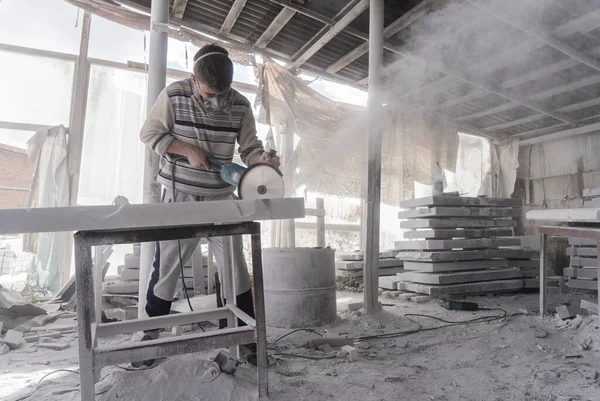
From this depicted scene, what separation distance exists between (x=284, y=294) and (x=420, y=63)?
4.08 meters

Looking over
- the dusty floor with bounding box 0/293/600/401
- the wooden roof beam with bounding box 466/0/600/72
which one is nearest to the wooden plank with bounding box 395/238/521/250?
the dusty floor with bounding box 0/293/600/401

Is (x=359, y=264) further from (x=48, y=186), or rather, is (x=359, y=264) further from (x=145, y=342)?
(x=48, y=186)

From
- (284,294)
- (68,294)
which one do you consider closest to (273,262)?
(284,294)

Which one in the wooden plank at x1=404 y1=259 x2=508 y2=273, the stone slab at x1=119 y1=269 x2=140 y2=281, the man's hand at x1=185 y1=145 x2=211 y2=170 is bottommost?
the stone slab at x1=119 y1=269 x2=140 y2=281

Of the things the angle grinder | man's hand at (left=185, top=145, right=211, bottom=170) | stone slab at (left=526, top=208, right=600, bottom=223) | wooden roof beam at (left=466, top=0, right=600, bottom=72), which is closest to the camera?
the angle grinder

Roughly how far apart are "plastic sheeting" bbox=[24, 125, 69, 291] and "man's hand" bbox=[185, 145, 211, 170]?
469cm

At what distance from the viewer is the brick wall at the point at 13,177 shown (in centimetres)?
591

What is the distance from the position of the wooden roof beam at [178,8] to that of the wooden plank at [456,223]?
4.35 m

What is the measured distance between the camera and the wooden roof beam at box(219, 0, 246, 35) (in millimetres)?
5204

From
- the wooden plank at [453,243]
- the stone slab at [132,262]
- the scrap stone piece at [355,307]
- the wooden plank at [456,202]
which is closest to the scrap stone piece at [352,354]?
the scrap stone piece at [355,307]

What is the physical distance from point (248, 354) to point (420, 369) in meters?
1.12

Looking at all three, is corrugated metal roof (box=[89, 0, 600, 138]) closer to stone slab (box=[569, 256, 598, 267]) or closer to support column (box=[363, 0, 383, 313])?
support column (box=[363, 0, 383, 313])

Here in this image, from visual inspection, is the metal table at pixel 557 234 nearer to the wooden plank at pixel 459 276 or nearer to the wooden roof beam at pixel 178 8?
the wooden plank at pixel 459 276

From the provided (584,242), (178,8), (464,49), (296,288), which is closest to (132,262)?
(296,288)
